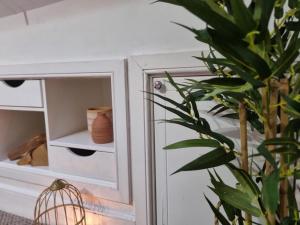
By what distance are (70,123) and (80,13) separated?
20.5 inches

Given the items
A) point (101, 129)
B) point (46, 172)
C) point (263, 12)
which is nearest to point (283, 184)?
point (263, 12)

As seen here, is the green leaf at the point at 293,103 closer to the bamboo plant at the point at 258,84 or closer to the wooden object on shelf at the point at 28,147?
the bamboo plant at the point at 258,84

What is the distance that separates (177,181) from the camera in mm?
905

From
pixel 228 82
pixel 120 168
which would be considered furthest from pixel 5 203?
pixel 228 82

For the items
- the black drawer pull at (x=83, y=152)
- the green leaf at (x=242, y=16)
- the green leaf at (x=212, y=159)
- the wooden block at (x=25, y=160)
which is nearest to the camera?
the green leaf at (x=242, y=16)

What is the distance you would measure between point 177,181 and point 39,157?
2.33 ft

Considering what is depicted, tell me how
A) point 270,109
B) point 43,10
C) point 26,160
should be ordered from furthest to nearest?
1. point 26,160
2. point 43,10
3. point 270,109

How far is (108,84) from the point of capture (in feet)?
4.63

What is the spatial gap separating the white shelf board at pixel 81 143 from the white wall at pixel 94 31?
0.34 meters

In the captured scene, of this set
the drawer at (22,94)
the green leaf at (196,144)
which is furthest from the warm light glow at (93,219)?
the green leaf at (196,144)

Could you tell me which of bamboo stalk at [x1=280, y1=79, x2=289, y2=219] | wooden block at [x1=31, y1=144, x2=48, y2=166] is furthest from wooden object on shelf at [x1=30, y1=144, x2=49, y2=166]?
bamboo stalk at [x1=280, y1=79, x2=289, y2=219]

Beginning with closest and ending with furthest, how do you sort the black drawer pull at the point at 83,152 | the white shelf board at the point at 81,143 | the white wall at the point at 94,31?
the white wall at the point at 94,31 → the white shelf board at the point at 81,143 → the black drawer pull at the point at 83,152

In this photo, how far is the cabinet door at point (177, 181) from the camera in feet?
2.85

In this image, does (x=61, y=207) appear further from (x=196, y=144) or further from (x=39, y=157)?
(x=196, y=144)
